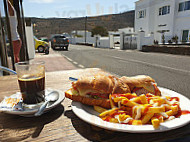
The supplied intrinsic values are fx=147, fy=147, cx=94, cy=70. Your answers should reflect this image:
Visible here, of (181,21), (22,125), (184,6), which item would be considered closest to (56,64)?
(22,125)

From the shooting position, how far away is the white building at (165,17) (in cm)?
2067

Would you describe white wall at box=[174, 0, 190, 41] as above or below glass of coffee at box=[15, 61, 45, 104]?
above

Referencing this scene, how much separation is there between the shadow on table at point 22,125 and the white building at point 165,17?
78.7 ft

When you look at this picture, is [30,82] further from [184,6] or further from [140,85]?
[184,6]

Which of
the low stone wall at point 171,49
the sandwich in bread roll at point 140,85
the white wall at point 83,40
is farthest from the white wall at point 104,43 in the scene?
the sandwich in bread roll at point 140,85

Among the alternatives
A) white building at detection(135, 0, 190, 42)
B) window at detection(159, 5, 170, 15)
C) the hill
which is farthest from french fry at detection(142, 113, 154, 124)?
the hill

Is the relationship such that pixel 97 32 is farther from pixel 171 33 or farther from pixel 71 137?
pixel 71 137

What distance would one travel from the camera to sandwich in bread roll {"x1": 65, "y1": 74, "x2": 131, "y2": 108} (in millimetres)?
830

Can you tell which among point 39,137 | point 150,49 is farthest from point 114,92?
point 150,49

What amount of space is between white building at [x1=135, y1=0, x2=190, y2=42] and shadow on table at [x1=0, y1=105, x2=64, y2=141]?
945 inches

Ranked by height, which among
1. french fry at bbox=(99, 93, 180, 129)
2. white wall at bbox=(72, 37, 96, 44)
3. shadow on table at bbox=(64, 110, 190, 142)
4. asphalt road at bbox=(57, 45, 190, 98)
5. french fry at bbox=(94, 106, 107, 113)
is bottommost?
asphalt road at bbox=(57, 45, 190, 98)

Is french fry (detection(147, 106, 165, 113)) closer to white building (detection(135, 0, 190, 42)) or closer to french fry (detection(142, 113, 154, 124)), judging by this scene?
french fry (detection(142, 113, 154, 124))

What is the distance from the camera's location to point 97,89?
83 cm

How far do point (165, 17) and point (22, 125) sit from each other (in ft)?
86.6
